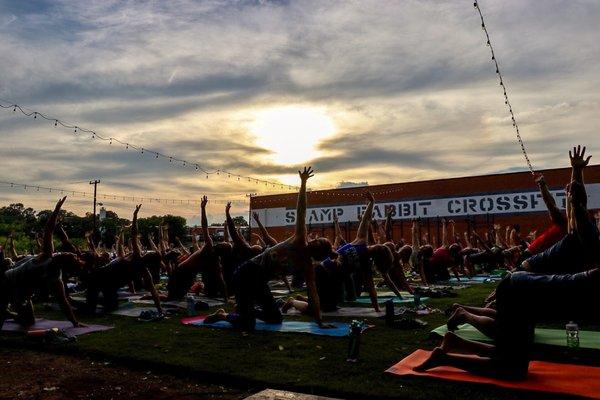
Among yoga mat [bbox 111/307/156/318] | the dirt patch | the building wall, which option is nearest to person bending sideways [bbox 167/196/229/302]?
yoga mat [bbox 111/307/156/318]

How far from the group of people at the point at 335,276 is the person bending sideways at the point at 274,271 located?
0.06 ft

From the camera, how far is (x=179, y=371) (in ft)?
19.0

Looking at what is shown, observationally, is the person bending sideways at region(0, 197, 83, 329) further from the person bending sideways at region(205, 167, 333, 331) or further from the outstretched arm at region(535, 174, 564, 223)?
the outstretched arm at region(535, 174, 564, 223)

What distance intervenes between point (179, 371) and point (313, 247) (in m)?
2.71

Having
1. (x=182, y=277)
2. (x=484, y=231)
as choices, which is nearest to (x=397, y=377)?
(x=182, y=277)

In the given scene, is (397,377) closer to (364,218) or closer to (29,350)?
(364,218)

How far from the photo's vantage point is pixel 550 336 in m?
6.46

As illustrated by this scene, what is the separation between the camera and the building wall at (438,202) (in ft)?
107

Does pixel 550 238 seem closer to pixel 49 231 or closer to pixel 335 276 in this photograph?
pixel 335 276

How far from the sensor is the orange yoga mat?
4492mm

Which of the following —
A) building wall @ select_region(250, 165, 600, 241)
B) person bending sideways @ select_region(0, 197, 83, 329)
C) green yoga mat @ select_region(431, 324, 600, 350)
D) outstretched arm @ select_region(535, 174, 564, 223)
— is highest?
building wall @ select_region(250, 165, 600, 241)

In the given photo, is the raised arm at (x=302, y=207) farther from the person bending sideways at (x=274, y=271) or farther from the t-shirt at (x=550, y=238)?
the t-shirt at (x=550, y=238)

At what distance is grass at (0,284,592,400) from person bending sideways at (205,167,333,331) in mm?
470

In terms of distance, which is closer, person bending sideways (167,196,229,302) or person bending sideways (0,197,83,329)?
person bending sideways (0,197,83,329)
